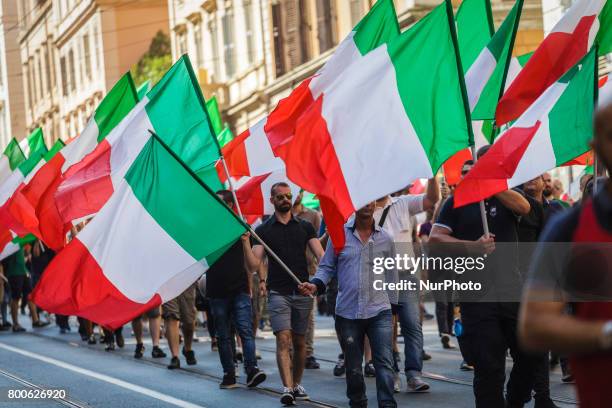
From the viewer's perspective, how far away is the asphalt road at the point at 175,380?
1065 cm

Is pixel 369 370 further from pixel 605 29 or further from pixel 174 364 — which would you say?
pixel 605 29

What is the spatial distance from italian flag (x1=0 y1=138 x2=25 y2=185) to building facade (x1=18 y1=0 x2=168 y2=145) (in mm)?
30793

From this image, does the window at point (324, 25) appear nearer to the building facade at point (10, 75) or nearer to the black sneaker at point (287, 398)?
the black sneaker at point (287, 398)

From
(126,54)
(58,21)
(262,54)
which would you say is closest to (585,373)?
(262,54)

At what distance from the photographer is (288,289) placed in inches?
425

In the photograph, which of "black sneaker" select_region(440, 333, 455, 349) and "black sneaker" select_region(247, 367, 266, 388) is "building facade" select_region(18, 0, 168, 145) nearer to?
"black sneaker" select_region(440, 333, 455, 349)

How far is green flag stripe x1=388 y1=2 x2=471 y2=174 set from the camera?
29.4ft

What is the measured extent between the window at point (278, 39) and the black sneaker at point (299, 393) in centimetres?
2615

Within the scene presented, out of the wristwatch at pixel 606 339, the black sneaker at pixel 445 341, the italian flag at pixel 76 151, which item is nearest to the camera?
the wristwatch at pixel 606 339

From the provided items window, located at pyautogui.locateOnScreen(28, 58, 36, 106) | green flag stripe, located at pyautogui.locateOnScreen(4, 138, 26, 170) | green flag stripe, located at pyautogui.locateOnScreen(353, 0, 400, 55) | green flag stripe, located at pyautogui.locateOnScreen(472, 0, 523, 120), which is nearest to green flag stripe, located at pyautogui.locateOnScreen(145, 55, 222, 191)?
green flag stripe, located at pyautogui.locateOnScreen(353, 0, 400, 55)

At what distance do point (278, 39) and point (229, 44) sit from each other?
4.38 meters

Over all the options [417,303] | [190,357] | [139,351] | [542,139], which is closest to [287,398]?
[417,303]

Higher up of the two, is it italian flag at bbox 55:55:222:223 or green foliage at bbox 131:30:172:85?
green foliage at bbox 131:30:172:85

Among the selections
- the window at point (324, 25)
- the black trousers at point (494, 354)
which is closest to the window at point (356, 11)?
the window at point (324, 25)
